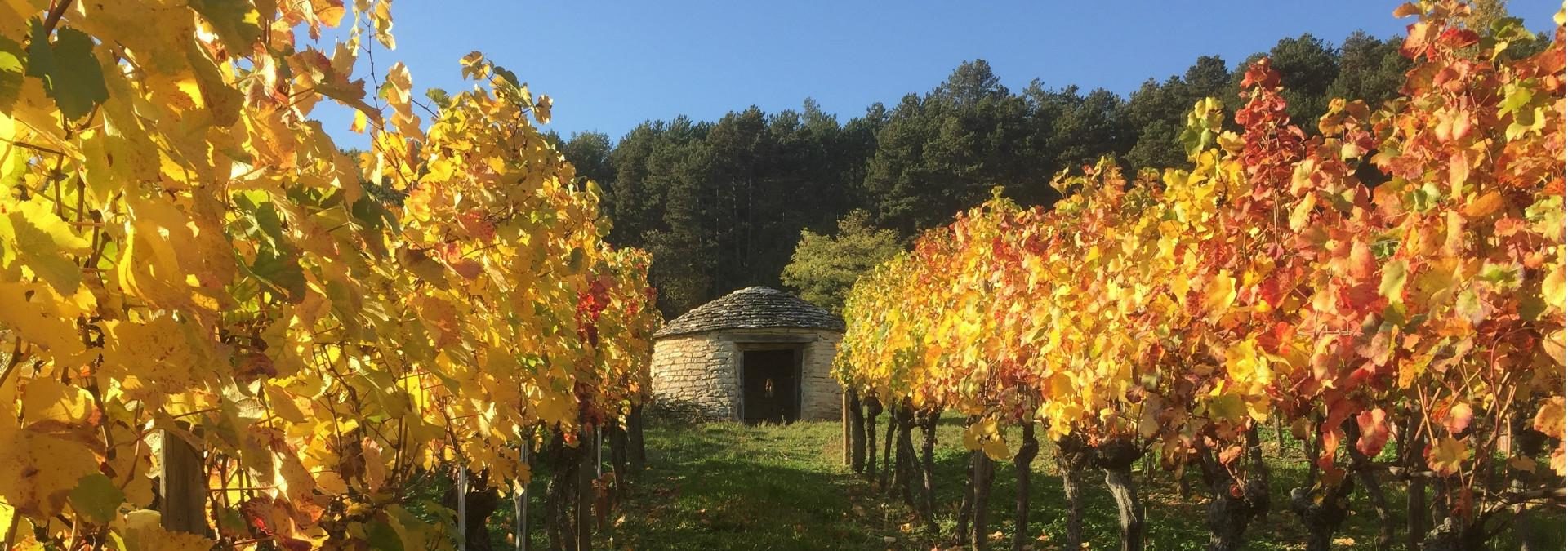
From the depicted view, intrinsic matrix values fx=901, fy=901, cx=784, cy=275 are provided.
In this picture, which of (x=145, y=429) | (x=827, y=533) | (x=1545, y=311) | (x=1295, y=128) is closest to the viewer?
(x=145, y=429)

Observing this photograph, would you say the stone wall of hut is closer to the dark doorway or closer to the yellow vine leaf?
the dark doorway

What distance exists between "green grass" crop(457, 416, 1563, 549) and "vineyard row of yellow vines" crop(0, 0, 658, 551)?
18.0 feet

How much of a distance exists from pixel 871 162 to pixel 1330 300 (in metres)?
40.5

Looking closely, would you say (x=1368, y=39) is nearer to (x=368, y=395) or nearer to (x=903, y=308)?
(x=903, y=308)

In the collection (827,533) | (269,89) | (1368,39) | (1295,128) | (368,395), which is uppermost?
(1368,39)

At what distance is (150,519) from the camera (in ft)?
3.25

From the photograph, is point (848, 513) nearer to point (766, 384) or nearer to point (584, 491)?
point (584, 491)

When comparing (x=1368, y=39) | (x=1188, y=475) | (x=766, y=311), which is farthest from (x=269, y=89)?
(x=1368, y=39)

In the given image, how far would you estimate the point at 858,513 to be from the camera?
393 inches

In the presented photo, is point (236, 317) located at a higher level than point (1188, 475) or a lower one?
higher

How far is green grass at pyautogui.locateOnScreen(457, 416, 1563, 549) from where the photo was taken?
8.00 meters

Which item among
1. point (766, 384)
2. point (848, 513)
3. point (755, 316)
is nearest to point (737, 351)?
point (755, 316)

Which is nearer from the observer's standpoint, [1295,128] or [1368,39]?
[1295,128]

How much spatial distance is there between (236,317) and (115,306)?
1.75ft
